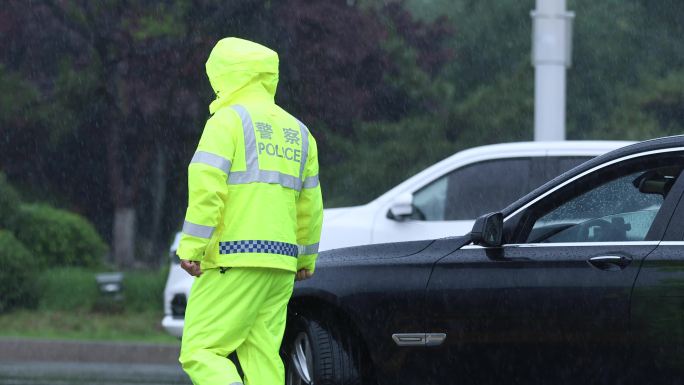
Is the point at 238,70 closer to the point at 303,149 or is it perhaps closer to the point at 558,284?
the point at 303,149

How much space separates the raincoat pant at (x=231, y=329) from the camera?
5.86 m

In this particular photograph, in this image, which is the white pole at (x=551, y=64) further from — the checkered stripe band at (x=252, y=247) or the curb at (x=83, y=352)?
the checkered stripe band at (x=252, y=247)

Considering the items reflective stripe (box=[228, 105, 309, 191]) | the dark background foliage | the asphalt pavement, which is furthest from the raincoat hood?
the dark background foliage

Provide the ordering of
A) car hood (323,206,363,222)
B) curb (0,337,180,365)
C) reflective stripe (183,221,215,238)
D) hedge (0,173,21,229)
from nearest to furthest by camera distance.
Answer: reflective stripe (183,221,215,238), car hood (323,206,363,222), curb (0,337,180,365), hedge (0,173,21,229)

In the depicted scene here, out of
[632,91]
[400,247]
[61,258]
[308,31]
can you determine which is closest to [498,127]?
[632,91]

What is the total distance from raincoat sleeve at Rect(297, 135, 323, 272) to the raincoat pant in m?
0.32

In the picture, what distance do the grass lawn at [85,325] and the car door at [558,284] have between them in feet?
21.3

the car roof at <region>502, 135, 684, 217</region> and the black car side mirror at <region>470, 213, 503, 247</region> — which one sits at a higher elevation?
the car roof at <region>502, 135, 684, 217</region>

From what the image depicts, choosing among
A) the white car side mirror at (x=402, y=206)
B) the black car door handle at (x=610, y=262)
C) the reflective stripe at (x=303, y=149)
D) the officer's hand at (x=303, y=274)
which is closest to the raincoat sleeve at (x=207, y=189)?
the reflective stripe at (x=303, y=149)

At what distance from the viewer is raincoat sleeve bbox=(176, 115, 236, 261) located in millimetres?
5754

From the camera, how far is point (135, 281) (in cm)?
1497

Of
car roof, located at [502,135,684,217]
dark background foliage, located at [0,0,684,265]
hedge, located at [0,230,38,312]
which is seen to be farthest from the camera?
dark background foliage, located at [0,0,684,265]

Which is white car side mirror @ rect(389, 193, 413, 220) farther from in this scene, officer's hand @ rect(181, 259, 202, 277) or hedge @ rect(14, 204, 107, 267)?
hedge @ rect(14, 204, 107, 267)

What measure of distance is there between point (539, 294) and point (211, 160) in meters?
1.38
